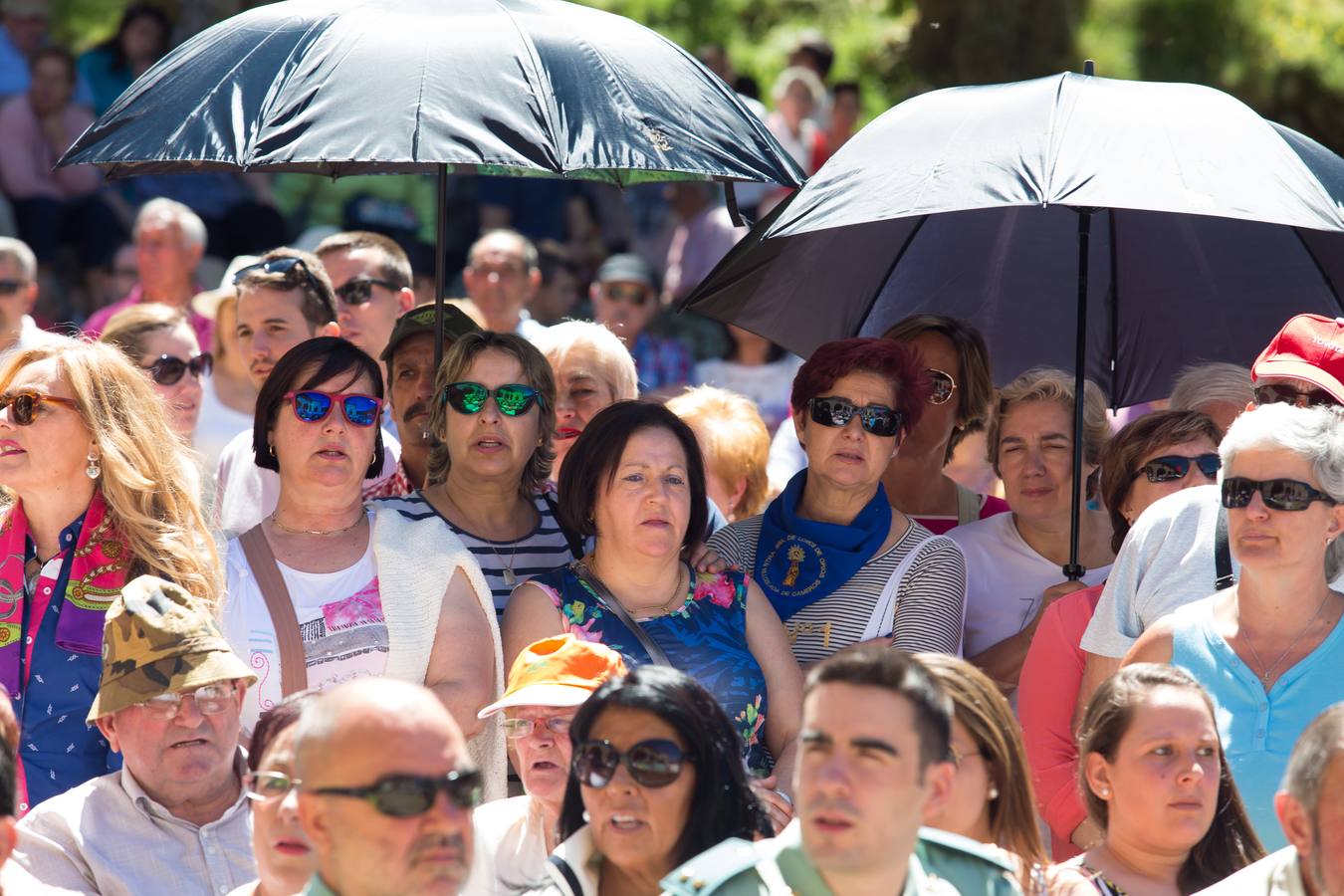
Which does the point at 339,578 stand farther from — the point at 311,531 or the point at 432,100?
the point at 432,100

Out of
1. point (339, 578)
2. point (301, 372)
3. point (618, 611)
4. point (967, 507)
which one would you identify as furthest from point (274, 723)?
point (967, 507)

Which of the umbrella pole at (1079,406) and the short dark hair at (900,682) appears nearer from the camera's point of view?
the short dark hair at (900,682)

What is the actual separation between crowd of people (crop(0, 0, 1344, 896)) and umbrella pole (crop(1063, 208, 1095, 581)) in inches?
2.3

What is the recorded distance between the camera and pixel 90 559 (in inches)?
177

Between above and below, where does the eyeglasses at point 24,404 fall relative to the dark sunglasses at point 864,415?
above

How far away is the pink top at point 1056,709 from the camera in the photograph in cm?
441

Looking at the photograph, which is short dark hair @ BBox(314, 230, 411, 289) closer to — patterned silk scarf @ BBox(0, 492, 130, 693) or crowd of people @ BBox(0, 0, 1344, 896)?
crowd of people @ BBox(0, 0, 1344, 896)

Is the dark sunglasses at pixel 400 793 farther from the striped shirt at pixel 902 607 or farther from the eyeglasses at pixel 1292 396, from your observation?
the eyeglasses at pixel 1292 396

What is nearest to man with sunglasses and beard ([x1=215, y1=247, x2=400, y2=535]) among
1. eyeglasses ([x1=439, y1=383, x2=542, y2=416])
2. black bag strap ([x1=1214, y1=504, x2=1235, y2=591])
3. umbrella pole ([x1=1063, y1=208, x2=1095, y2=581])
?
eyeglasses ([x1=439, y1=383, x2=542, y2=416])

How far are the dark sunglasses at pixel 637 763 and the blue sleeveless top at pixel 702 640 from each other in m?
0.93

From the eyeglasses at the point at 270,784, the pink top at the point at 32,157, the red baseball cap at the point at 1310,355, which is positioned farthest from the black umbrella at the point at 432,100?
the pink top at the point at 32,157

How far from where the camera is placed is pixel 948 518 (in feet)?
18.2

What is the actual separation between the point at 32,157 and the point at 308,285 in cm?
441

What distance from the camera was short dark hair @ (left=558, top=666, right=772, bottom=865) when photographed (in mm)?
3438
